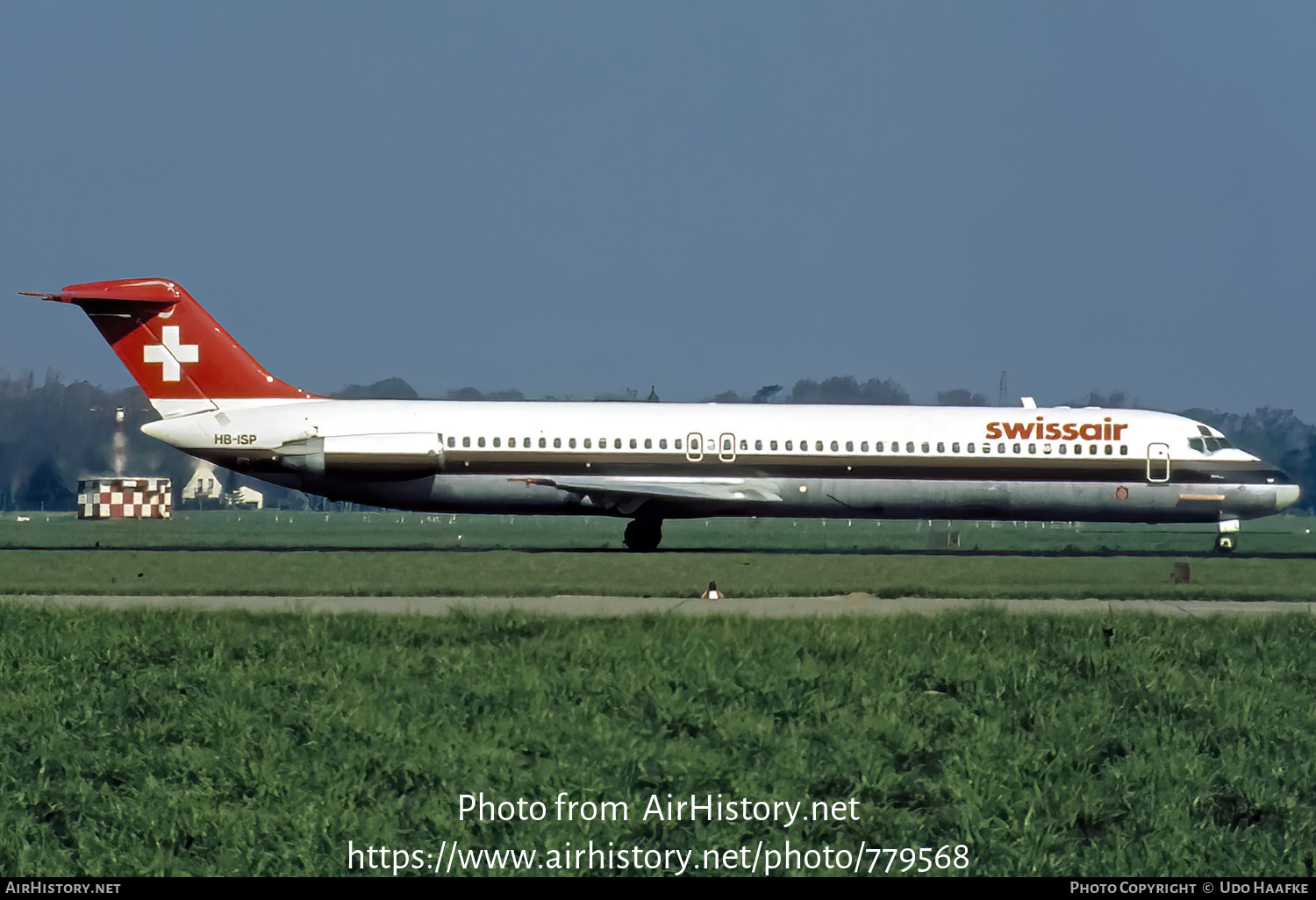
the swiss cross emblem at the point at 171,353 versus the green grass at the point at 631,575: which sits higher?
the swiss cross emblem at the point at 171,353

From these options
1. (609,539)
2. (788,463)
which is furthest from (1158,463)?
(609,539)

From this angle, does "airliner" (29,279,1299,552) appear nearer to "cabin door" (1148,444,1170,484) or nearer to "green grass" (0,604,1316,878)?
"cabin door" (1148,444,1170,484)

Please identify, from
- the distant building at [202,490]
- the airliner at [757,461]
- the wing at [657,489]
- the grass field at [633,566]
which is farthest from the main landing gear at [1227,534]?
the distant building at [202,490]

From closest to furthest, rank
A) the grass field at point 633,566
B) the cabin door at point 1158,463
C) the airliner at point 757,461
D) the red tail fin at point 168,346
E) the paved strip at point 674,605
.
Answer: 1. the paved strip at point 674,605
2. the grass field at point 633,566
3. the airliner at point 757,461
4. the cabin door at point 1158,463
5. the red tail fin at point 168,346

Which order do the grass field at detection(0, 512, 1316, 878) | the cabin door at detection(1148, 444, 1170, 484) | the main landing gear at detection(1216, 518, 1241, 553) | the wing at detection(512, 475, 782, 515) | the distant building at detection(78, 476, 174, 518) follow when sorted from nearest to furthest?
the grass field at detection(0, 512, 1316, 878)
the wing at detection(512, 475, 782, 515)
the cabin door at detection(1148, 444, 1170, 484)
the main landing gear at detection(1216, 518, 1241, 553)
the distant building at detection(78, 476, 174, 518)

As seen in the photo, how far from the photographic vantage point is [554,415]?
30.9 m

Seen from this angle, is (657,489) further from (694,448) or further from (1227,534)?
(1227,534)

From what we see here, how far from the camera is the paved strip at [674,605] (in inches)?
579

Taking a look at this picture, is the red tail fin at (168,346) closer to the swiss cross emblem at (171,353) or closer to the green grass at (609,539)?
the swiss cross emblem at (171,353)

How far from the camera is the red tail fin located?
105 ft

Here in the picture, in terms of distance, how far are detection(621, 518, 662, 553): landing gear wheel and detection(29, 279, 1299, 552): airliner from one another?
5 cm

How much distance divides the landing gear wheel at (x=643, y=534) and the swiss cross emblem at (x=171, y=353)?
39.5ft

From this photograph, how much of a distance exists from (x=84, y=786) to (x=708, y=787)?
3.71m

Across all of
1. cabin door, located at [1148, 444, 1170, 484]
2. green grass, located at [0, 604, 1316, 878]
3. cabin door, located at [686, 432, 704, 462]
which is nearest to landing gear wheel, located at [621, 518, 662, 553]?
cabin door, located at [686, 432, 704, 462]
